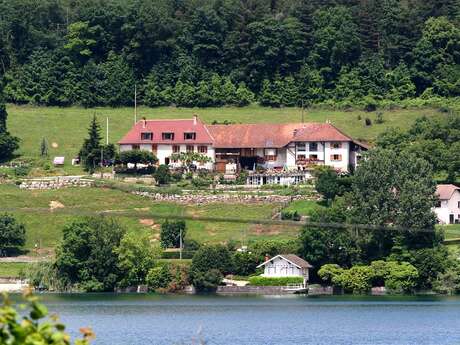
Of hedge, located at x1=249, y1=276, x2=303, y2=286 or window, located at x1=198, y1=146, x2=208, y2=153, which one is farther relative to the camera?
window, located at x1=198, y1=146, x2=208, y2=153

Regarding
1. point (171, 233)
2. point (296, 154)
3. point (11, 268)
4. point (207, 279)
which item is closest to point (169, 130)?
point (296, 154)

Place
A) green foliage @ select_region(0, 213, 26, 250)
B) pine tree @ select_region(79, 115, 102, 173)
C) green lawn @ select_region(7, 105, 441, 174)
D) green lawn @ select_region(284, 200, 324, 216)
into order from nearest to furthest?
green foliage @ select_region(0, 213, 26, 250) → green lawn @ select_region(284, 200, 324, 216) → pine tree @ select_region(79, 115, 102, 173) → green lawn @ select_region(7, 105, 441, 174)

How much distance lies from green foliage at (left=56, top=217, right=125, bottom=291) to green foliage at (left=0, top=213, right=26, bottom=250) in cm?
810

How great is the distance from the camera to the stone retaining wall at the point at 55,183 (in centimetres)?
10244

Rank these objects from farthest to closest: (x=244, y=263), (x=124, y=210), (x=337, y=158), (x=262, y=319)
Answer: (x=337, y=158) < (x=124, y=210) < (x=244, y=263) < (x=262, y=319)

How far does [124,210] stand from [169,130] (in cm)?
2022

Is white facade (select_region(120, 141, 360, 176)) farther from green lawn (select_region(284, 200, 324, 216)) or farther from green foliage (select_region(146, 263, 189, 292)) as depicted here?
green foliage (select_region(146, 263, 189, 292))

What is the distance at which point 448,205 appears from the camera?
96.6 m

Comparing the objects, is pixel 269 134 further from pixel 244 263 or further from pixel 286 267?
pixel 286 267

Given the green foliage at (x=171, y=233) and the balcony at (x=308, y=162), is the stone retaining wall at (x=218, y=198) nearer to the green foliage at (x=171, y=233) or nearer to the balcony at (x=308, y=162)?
the green foliage at (x=171, y=233)

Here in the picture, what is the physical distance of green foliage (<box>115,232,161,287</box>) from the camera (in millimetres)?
79375

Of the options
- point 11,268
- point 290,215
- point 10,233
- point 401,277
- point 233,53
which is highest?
point 233,53

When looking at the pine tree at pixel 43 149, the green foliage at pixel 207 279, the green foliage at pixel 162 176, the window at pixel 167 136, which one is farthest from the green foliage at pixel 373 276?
the pine tree at pixel 43 149

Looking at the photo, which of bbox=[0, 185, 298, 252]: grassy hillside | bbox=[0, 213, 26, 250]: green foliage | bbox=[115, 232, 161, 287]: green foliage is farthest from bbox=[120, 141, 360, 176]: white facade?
bbox=[115, 232, 161, 287]: green foliage
